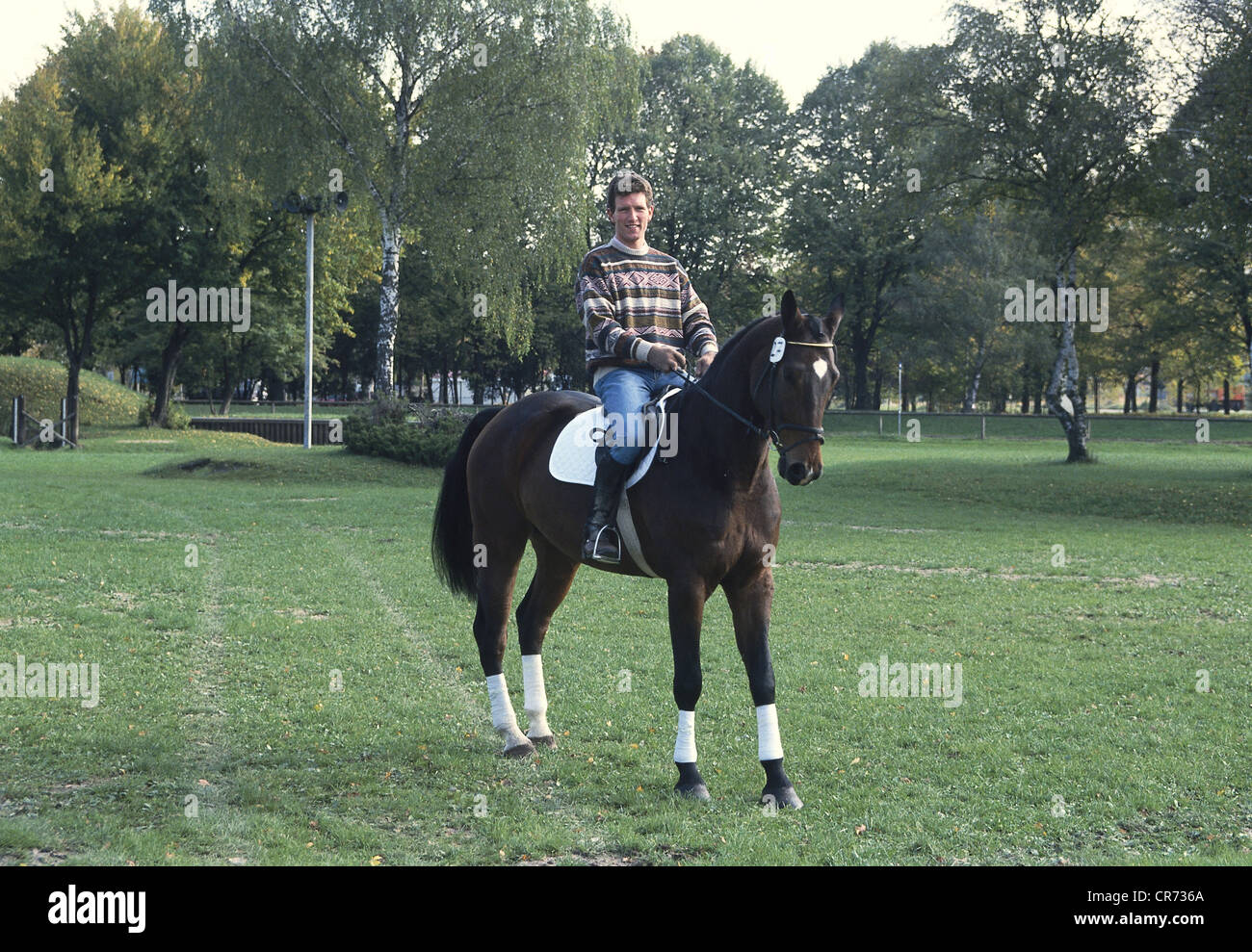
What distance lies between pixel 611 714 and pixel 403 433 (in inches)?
895

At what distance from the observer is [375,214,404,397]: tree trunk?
2986 centimetres

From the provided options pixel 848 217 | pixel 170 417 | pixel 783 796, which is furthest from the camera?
pixel 848 217

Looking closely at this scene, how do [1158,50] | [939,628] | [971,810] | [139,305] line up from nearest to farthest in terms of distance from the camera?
[971,810] < [939,628] < [1158,50] < [139,305]

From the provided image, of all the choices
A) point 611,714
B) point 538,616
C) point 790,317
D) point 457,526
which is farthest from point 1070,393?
point 790,317

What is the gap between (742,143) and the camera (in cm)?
5966

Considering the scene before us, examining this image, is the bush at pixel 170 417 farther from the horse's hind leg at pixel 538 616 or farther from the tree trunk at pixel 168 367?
the horse's hind leg at pixel 538 616

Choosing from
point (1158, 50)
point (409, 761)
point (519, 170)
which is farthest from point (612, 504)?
point (1158, 50)

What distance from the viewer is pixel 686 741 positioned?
6.00 metres

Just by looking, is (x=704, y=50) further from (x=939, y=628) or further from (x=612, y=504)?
(x=612, y=504)

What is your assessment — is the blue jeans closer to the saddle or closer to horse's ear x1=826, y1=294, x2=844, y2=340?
the saddle

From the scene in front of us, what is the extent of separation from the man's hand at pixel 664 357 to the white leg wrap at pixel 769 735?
195cm

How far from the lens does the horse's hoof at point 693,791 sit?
19.0ft

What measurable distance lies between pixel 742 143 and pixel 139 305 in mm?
32415

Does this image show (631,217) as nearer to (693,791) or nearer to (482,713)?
(693,791)
